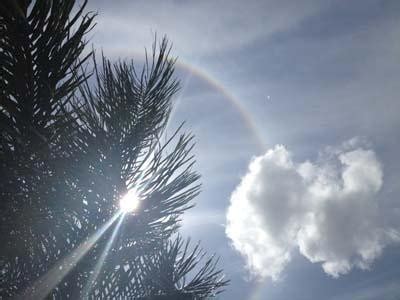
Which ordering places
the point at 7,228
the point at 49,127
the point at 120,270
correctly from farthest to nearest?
the point at 120,270 < the point at 7,228 < the point at 49,127

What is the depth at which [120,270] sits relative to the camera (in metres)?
3.56

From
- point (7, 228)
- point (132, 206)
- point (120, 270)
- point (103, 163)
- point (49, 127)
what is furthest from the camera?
point (120, 270)

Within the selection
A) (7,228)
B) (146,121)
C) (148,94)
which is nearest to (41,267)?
(7,228)

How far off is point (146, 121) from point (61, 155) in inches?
36.0

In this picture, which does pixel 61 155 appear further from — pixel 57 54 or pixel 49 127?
pixel 57 54

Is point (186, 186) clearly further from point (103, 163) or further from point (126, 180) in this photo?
point (103, 163)

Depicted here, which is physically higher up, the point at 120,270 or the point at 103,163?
the point at 103,163

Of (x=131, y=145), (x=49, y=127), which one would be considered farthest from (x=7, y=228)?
(x=131, y=145)

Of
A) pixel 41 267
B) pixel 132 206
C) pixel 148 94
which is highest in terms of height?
pixel 148 94

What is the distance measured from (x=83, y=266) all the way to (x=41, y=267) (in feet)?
1.12

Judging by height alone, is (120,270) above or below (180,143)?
below

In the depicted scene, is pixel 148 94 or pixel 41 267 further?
pixel 148 94

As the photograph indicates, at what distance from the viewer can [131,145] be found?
131 inches

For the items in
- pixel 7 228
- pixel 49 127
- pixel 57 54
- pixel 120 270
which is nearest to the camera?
pixel 57 54
